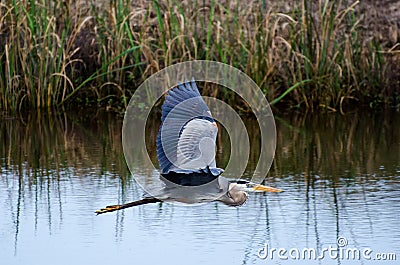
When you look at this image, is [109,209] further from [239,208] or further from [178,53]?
[178,53]

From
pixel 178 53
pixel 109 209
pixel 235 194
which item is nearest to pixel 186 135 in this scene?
pixel 235 194

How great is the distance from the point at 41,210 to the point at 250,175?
5.04 feet

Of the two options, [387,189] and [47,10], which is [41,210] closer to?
[387,189]

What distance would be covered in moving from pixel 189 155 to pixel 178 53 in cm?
440

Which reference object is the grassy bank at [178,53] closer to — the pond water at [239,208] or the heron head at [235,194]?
the pond water at [239,208]

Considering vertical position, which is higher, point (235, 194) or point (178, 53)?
point (178, 53)

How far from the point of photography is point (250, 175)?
7172 millimetres

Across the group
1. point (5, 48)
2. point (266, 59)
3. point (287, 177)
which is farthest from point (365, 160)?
point (5, 48)

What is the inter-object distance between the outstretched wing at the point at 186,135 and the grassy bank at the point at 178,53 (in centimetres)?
375

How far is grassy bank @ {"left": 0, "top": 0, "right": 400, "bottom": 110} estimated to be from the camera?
9375 mm

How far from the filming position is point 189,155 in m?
5.40

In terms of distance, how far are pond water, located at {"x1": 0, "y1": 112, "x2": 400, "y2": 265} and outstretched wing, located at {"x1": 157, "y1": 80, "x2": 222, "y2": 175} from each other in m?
0.42

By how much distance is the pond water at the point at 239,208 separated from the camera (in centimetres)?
547

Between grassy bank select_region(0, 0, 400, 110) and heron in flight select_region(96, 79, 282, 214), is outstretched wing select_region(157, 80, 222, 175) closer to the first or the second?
heron in flight select_region(96, 79, 282, 214)
